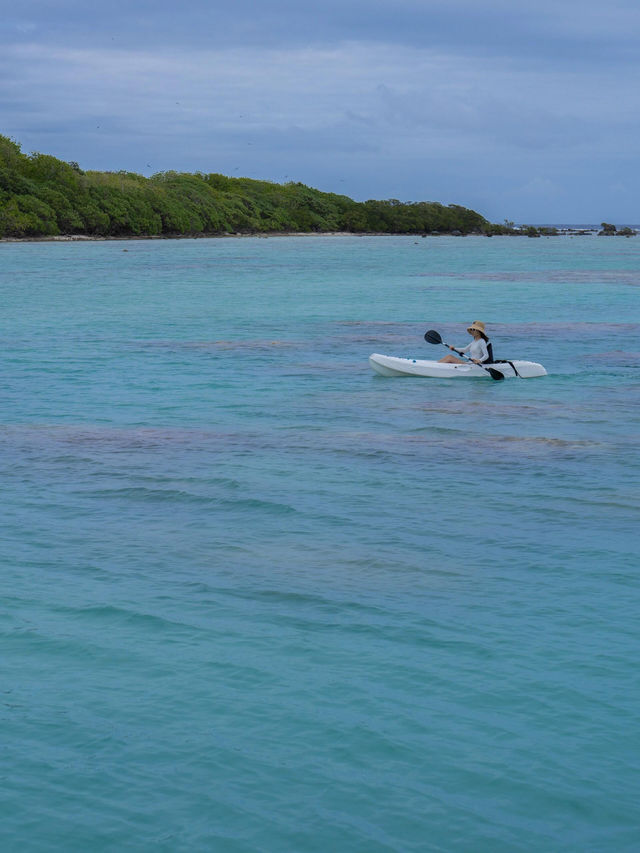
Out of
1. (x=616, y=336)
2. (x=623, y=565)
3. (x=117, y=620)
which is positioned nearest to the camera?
(x=117, y=620)

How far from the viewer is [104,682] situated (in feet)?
25.1

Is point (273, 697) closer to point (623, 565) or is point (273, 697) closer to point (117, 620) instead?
point (117, 620)

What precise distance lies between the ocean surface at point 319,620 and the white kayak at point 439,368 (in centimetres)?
131

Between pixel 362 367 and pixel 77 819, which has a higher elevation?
pixel 362 367

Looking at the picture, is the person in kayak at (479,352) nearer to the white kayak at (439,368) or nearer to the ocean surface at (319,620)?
the white kayak at (439,368)

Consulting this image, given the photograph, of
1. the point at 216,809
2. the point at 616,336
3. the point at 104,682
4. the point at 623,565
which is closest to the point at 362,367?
the point at 616,336

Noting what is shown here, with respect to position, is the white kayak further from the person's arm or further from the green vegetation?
the green vegetation

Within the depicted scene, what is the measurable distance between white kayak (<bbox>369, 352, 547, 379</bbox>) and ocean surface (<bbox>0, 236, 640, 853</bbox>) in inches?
51.5

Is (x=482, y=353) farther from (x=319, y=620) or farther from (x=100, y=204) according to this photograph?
(x=100, y=204)

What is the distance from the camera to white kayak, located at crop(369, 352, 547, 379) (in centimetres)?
2164

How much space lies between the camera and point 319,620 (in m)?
8.68

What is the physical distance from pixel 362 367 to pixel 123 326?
41.2 feet

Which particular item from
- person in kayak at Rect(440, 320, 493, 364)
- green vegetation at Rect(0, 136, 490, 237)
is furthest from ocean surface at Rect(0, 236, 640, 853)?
green vegetation at Rect(0, 136, 490, 237)

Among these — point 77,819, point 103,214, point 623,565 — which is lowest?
point 77,819
